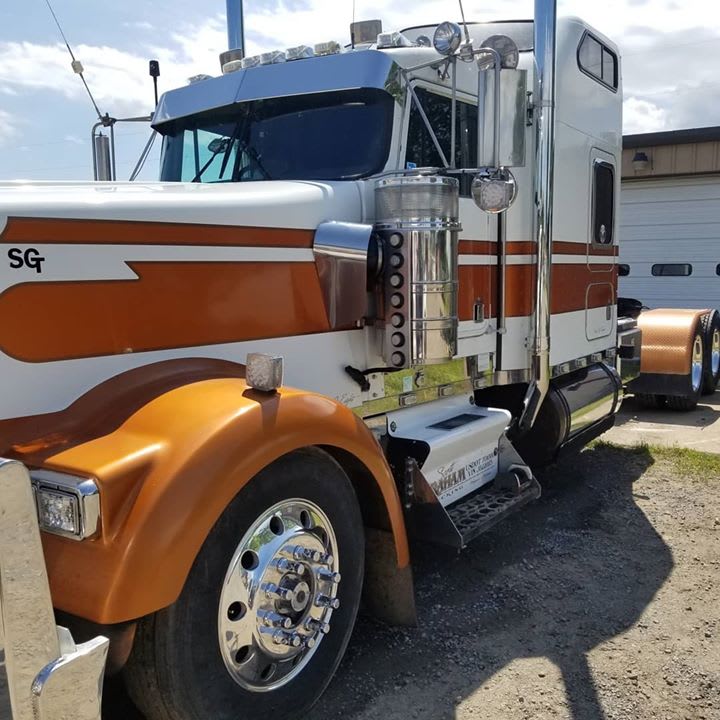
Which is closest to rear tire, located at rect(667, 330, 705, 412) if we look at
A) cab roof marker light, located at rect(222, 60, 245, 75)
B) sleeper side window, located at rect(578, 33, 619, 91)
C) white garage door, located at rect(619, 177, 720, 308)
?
sleeper side window, located at rect(578, 33, 619, 91)

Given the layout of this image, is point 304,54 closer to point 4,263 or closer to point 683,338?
point 4,263

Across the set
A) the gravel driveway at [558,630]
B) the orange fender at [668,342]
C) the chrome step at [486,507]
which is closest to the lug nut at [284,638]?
the gravel driveway at [558,630]

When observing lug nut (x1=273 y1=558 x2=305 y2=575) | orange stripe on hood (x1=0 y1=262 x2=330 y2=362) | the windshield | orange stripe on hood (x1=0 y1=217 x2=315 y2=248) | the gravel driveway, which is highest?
the windshield

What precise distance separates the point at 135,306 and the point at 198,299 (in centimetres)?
26

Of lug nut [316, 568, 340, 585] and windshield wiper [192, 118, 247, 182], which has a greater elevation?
windshield wiper [192, 118, 247, 182]

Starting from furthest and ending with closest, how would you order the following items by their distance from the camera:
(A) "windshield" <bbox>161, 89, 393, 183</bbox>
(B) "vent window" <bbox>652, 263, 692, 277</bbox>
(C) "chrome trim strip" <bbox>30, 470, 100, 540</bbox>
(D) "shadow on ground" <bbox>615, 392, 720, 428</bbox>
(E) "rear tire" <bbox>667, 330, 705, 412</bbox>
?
(B) "vent window" <bbox>652, 263, 692, 277</bbox>, (E) "rear tire" <bbox>667, 330, 705, 412</bbox>, (D) "shadow on ground" <bbox>615, 392, 720, 428</bbox>, (A) "windshield" <bbox>161, 89, 393, 183</bbox>, (C) "chrome trim strip" <bbox>30, 470, 100, 540</bbox>

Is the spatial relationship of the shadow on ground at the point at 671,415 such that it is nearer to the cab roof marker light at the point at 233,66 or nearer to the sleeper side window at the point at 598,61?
the sleeper side window at the point at 598,61

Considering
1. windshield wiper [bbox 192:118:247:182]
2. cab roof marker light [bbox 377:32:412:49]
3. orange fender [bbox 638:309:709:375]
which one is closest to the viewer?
cab roof marker light [bbox 377:32:412:49]

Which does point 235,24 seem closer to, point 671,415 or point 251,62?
point 251,62

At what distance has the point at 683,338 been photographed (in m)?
8.11

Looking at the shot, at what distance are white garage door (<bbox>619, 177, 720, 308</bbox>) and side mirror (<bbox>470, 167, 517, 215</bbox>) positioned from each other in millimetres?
9895

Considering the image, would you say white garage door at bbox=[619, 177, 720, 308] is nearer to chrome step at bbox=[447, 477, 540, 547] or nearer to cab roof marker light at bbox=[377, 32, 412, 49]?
chrome step at bbox=[447, 477, 540, 547]

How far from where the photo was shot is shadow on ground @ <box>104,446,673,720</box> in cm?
289

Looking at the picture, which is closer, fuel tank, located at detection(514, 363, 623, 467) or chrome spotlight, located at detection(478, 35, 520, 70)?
chrome spotlight, located at detection(478, 35, 520, 70)
